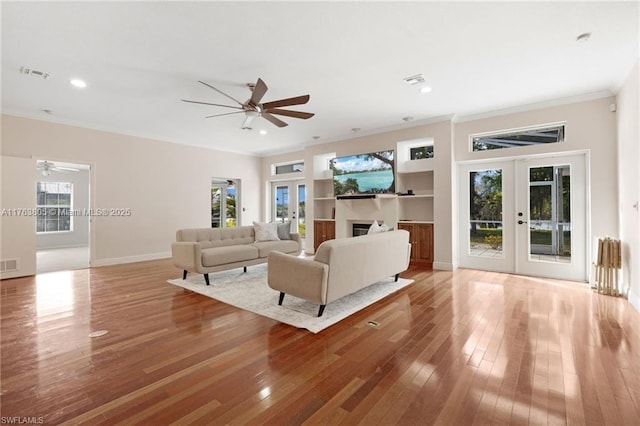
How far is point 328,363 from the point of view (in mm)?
2164

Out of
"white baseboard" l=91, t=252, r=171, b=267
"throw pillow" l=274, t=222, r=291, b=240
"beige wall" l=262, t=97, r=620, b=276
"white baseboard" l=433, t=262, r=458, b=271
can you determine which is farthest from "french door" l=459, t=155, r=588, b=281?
"white baseboard" l=91, t=252, r=171, b=267

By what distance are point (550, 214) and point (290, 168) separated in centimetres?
636

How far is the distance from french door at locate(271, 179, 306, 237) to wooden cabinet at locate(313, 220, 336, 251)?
0.92 meters

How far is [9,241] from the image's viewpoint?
4.88m

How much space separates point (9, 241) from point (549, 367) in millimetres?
7506

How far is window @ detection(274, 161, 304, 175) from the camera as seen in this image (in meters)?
8.49

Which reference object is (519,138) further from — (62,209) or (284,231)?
(62,209)

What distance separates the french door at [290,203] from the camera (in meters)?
8.55

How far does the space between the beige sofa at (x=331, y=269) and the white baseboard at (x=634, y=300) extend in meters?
2.81

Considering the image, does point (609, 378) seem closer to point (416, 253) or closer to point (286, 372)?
point (286, 372)

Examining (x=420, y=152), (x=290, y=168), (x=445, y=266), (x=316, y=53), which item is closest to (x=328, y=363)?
(x=316, y=53)

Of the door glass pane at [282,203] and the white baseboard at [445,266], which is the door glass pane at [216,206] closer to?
the door glass pane at [282,203]

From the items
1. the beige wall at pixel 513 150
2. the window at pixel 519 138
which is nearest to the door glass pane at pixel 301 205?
the beige wall at pixel 513 150

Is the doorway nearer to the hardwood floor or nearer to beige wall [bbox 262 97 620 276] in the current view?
→ the hardwood floor
